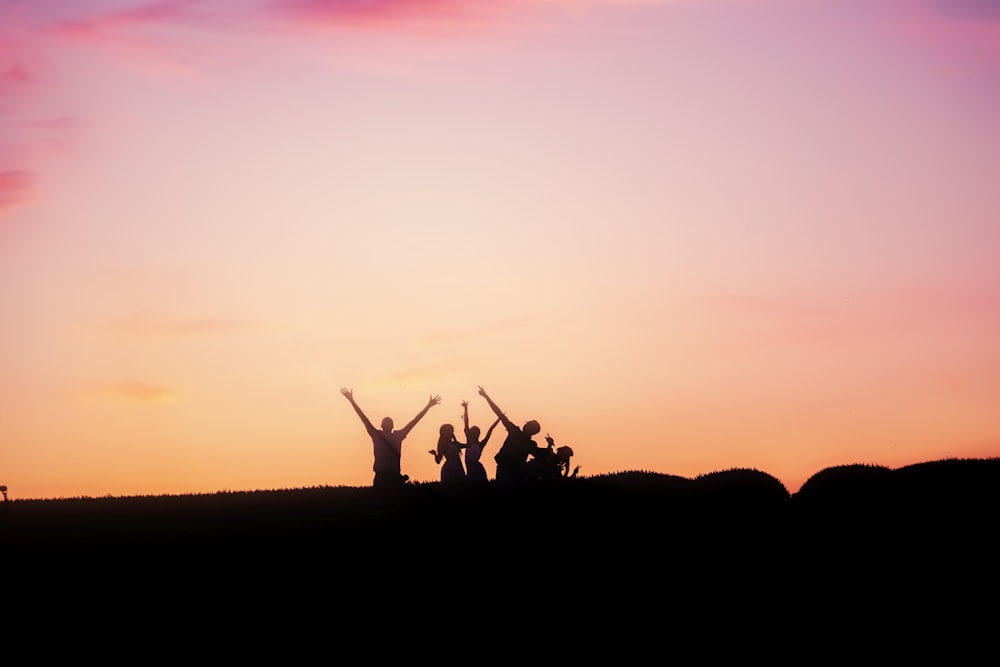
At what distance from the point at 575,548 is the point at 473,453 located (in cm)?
369

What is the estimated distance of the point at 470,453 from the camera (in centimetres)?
3139

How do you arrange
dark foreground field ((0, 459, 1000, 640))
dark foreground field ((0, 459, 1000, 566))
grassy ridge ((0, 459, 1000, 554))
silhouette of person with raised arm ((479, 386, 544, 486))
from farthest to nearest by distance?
silhouette of person with raised arm ((479, 386, 544, 486)) → grassy ridge ((0, 459, 1000, 554)) → dark foreground field ((0, 459, 1000, 566)) → dark foreground field ((0, 459, 1000, 640))

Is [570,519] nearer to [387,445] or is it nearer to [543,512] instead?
[543,512]

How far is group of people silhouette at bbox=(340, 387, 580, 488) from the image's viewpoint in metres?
30.1

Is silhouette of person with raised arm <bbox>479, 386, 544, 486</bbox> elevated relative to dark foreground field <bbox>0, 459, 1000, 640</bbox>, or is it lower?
elevated

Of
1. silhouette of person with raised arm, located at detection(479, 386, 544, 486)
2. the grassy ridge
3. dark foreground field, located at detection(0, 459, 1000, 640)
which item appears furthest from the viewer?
silhouette of person with raised arm, located at detection(479, 386, 544, 486)

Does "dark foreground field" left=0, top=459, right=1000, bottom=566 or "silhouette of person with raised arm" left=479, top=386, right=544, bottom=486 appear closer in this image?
"dark foreground field" left=0, top=459, right=1000, bottom=566

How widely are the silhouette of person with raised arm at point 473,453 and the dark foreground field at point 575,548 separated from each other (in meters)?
0.44

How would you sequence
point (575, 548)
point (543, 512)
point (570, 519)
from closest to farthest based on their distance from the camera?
1. point (575, 548)
2. point (543, 512)
3. point (570, 519)

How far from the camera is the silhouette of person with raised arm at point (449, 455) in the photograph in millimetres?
30891

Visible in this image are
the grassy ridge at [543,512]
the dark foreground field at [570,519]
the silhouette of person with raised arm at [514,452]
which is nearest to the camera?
the dark foreground field at [570,519]

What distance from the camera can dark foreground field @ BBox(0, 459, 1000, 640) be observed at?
84.0ft

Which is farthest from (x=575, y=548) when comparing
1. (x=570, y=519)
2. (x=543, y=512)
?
(x=543, y=512)

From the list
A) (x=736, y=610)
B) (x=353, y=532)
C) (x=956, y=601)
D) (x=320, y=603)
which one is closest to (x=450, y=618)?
(x=320, y=603)
